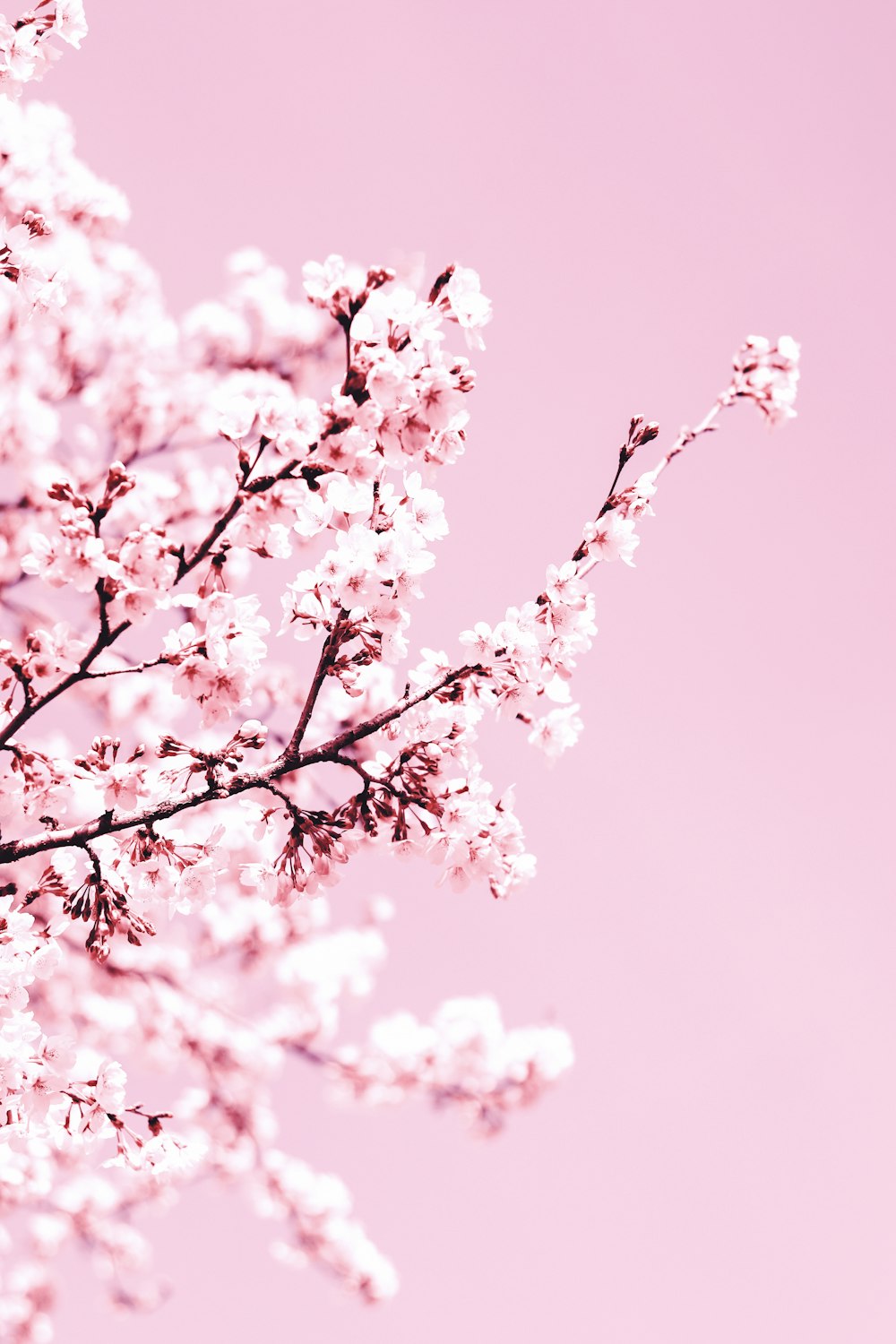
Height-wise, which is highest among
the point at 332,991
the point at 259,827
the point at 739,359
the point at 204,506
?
the point at 204,506

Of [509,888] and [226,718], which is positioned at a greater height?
[226,718]

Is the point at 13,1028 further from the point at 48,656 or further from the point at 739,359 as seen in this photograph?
the point at 739,359

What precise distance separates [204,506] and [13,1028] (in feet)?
16.9

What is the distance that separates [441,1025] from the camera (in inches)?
349

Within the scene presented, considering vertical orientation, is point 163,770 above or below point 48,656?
below

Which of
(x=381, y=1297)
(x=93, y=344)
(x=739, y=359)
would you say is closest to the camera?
(x=739, y=359)

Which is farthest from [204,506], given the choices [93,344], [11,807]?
[11,807]

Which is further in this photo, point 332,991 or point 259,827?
point 332,991

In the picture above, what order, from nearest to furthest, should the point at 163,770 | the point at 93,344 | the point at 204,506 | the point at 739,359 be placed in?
the point at 163,770 → the point at 739,359 → the point at 93,344 → the point at 204,506

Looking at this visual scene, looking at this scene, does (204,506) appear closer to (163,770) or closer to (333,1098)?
(163,770)

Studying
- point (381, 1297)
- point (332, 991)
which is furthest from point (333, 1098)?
point (381, 1297)

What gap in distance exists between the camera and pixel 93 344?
22.1 ft

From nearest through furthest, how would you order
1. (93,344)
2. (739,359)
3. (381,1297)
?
(739,359) → (93,344) → (381,1297)

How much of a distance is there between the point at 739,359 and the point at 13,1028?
12.8 feet
